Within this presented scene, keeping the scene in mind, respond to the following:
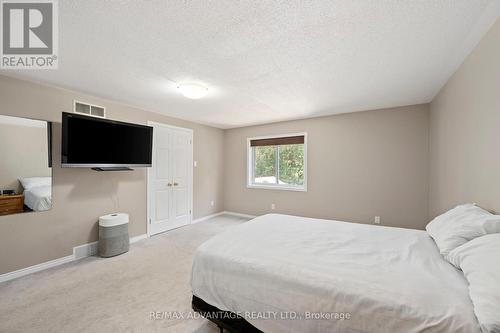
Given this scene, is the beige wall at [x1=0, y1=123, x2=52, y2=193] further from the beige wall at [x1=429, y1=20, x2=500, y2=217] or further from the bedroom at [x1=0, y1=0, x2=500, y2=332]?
the beige wall at [x1=429, y1=20, x2=500, y2=217]

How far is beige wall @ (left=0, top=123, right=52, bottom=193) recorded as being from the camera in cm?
231

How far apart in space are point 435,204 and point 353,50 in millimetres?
2690

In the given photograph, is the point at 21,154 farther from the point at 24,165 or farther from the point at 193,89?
the point at 193,89

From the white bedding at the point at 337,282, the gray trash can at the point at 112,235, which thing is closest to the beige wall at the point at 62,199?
the gray trash can at the point at 112,235

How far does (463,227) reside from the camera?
53.0 inches

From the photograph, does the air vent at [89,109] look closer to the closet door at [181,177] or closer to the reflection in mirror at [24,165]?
the reflection in mirror at [24,165]

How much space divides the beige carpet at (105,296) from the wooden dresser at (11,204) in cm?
81

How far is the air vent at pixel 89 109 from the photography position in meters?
2.87

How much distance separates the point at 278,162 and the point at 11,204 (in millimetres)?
4403

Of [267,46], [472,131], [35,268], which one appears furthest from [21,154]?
[472,131]

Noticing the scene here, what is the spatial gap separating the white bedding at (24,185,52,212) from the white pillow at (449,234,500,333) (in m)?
4.07

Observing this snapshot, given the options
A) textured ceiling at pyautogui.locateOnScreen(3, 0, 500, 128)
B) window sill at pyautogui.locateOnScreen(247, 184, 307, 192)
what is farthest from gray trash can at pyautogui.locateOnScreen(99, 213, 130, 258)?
window sill at pyautogui.locateOnScreen(247, 184, 307, 192)

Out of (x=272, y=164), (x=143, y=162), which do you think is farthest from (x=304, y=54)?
(x=272, y=164)

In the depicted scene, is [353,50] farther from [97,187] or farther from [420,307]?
[97,187]
